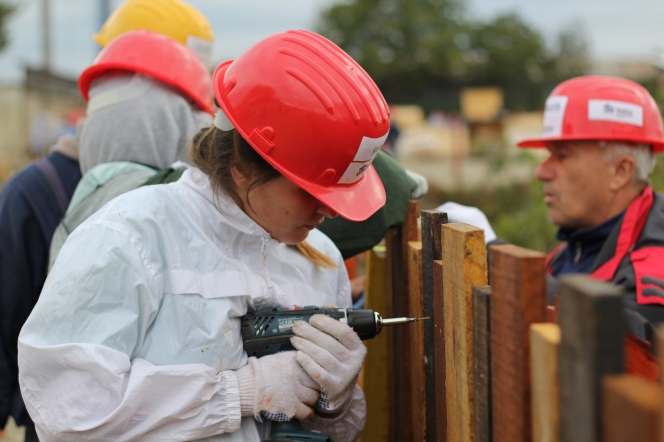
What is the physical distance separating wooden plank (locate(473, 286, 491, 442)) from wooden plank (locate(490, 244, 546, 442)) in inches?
1.7

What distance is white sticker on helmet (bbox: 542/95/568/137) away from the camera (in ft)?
11.5

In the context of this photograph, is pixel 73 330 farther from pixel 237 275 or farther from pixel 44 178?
pixel 44 178

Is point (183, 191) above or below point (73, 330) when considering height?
above

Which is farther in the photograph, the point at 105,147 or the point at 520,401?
the point at 105,147

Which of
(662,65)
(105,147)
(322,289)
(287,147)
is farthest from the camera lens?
(662,65)

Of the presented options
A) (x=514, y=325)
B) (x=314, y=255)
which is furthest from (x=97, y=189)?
(x=514, y=325)

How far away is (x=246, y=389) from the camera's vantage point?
1922 millimetres

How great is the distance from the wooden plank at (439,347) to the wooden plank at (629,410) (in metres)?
0.95

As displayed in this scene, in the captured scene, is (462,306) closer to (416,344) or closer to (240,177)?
(416,344)

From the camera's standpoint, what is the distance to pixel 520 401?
135 centimetres

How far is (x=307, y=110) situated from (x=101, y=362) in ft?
2.98

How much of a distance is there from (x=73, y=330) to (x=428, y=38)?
2558 inches

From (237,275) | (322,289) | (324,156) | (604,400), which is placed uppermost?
(324,156)

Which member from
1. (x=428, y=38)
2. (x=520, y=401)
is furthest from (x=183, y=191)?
(x=428, y=38)
